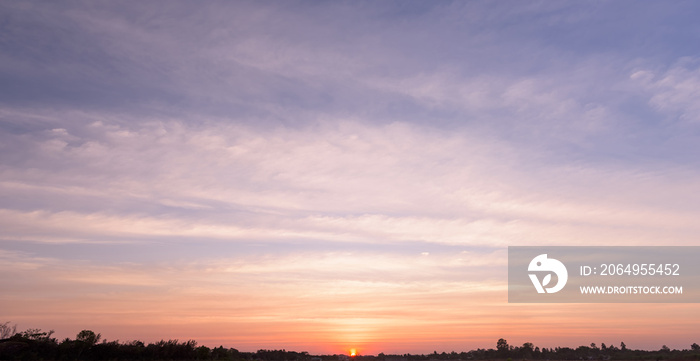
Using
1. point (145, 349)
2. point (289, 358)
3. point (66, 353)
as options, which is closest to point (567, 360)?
point (289, 358)

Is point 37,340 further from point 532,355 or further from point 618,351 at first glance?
point 618,351

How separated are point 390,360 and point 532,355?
28.8 meters

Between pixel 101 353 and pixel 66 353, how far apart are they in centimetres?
241

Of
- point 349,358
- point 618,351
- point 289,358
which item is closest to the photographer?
point 289,358

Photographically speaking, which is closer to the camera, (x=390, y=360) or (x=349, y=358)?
(x=349, y=358)

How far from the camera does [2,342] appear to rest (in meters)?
37.7

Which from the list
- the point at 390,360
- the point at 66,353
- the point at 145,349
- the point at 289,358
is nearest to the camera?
the point at 66,353

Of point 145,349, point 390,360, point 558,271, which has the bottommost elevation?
point 390,360

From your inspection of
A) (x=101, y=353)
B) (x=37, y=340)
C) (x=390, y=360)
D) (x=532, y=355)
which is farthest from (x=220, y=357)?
(x=532, y=355)

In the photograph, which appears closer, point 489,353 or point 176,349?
point 176,349

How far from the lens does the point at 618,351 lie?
99625 mm

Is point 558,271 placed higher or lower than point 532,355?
higher

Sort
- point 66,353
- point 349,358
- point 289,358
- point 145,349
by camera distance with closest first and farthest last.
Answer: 1. point 66,353
2. point 145,349
3. point 289,358
4. point 349,358

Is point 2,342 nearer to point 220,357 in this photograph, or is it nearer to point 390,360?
point 220,357
